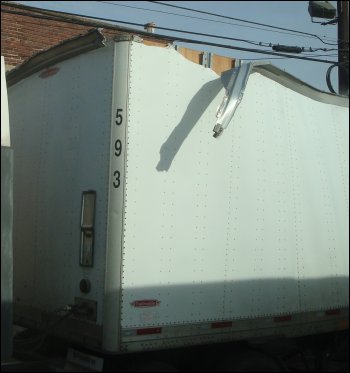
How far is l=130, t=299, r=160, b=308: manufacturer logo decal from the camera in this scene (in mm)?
3812

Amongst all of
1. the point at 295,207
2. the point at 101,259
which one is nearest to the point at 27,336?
the point at 101,259

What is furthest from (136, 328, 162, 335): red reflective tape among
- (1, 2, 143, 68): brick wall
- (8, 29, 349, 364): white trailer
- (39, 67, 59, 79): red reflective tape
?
(1, 2, 143, 68): brick wall

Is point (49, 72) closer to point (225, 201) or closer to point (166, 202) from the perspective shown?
point (166, 202)

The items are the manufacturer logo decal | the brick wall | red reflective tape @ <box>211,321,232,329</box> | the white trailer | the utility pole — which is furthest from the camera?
the brick wall

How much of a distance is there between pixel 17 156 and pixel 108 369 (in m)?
2.15

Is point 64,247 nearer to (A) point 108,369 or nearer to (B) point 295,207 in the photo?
(A) point 108,369

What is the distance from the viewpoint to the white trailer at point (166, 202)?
392 centimetres

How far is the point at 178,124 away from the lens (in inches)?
165

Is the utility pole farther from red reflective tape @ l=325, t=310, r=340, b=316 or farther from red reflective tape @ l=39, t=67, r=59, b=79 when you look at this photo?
red reflective tape @ l=39, t=67, r=59, b=79

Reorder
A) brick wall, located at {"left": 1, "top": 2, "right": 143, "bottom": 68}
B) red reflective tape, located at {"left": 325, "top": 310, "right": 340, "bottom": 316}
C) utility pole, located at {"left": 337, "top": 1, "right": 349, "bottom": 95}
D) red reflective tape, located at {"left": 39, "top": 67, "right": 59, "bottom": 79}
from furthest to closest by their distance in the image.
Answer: brick wall, located at {"left": 1, "top": 2, "right": 143, "bottom": 68} < utility pole, located at {"left": 337, "top": 1, "right": 349, "bottom": 95} < red reflective tape, located at {"left": 325, "top": 310, "right": 340, "bottom": 316} < red reflective tape, located at {"left": 39, "top": 67, "right": 59, "bottom": 79}

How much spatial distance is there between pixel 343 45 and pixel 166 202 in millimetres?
8310

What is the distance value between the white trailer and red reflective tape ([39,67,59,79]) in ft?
0.03

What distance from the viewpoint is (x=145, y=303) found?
12.7ft

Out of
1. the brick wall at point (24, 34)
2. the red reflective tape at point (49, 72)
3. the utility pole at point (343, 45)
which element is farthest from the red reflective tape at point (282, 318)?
the brick wall at point (24, 34)
